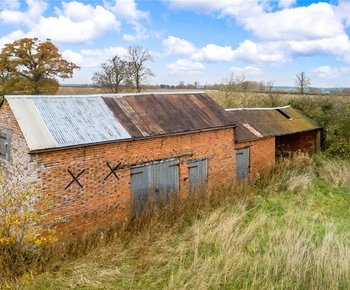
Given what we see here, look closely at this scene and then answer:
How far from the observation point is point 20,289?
7.31 metres

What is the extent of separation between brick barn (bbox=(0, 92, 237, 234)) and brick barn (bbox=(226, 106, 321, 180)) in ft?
5.62

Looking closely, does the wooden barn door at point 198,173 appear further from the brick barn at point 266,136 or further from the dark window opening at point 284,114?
the dark window opening at point 284,114

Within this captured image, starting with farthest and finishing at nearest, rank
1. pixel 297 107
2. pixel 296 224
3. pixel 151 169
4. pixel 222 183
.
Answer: pixel 297 107
pixel 222 183
pixel 151 169
pixel 296 224

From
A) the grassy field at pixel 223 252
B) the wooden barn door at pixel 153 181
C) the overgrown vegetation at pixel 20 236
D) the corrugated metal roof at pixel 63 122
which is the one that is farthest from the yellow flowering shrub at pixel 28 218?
the wooden barn door at pixel 153 181

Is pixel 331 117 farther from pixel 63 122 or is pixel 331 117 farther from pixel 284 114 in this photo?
pixel 63 122

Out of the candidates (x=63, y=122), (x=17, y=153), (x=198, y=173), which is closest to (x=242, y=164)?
(x=198, y=173)

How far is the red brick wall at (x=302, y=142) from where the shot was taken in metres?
21.8

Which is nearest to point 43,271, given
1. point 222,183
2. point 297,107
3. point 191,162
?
point 191,162

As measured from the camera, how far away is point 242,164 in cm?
1566

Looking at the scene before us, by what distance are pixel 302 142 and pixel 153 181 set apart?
13.5 metres

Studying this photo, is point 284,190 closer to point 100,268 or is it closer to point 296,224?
point 296,224

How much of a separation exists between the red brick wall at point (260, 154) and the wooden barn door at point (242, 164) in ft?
0.74

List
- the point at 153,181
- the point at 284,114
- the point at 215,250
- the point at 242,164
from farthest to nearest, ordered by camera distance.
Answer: the point at 284,114
the point at 242,164
the point at 153,181
the point at 215,250

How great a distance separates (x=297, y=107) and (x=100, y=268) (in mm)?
19463
